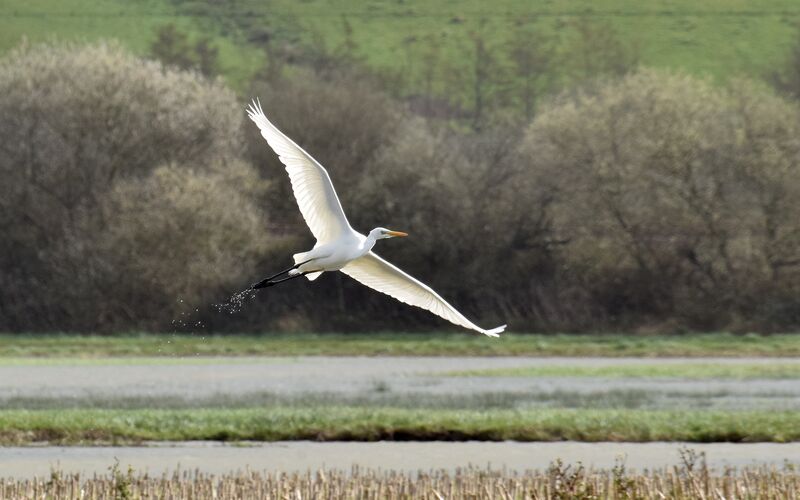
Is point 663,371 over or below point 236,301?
over

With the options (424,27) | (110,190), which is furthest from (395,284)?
(424,27)

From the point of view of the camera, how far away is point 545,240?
54.7 m

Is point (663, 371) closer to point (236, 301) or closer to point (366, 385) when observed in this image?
point (366, 385)

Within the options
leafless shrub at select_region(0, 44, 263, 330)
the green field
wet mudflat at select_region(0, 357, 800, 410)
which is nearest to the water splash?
wet mudflat at select_region(0, 357, 800, 410)

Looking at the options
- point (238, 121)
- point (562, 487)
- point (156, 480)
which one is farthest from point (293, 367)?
point (562, 487)

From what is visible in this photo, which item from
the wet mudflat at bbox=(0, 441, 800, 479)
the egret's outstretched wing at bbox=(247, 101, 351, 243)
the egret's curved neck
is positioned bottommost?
the wet mudflat at bbox=(0, 441, 800, 479)

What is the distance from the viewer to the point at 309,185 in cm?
1541

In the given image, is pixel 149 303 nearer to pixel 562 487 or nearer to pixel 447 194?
pixel 447 194

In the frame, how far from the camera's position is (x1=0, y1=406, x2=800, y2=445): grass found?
865 inches

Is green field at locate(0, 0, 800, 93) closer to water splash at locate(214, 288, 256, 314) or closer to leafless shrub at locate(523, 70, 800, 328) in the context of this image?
leafless shrub at locate(523, 70, 800, 328)

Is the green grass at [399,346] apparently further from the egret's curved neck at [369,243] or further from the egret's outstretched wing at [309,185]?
the egret's curved neck at [369,243]

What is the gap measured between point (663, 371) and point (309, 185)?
854 inches

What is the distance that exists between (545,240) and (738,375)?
21070mm

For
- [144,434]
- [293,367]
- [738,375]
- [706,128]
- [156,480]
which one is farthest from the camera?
[706,128]
